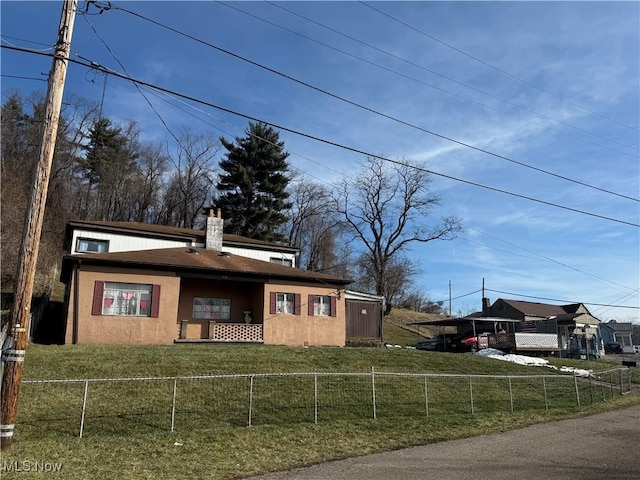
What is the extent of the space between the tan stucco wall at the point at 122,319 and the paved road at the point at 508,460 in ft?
46.2

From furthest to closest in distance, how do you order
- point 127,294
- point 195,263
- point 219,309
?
point 219,309
point 195,263
point 127,294

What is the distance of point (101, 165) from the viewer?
50.0 metres

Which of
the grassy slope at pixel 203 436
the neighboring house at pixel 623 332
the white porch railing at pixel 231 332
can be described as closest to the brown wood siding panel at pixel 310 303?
the white porch railing at pixel 231 332

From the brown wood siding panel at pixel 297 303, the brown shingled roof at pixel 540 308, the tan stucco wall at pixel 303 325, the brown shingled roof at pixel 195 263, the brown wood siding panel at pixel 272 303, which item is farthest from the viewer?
the brown shingled roof at pixel 540 308

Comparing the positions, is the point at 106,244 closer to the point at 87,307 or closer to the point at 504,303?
the point at 87,307

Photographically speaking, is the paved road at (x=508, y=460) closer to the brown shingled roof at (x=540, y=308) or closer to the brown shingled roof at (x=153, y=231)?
the brown shingled roof at (x=153, y=231)

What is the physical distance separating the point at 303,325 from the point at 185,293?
5.86 m

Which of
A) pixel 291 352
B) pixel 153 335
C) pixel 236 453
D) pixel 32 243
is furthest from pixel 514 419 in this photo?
pixel 153 335

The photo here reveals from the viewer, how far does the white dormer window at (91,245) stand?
25.1m

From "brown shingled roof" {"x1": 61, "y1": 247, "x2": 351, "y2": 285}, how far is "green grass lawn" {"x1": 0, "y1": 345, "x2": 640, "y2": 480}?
364 cm

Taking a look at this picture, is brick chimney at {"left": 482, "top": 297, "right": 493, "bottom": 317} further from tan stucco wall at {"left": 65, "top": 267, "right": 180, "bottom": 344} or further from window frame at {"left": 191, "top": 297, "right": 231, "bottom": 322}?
tan stucco wall at {"left": 65, "top": 267, "right": 180, "bottom": 344}

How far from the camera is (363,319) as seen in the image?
1287 inches

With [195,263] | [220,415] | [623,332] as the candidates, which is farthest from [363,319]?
[623,332]

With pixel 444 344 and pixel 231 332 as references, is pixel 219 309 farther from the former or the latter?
pixel 444 344
